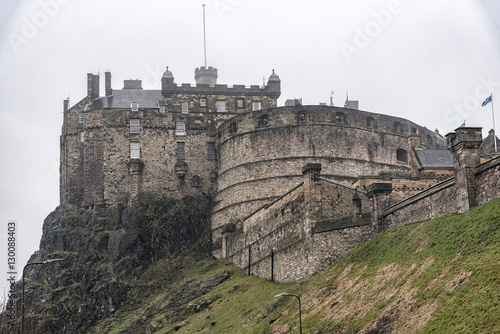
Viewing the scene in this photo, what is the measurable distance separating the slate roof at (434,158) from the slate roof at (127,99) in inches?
1061

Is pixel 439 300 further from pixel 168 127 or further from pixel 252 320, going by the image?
pixel 168 127

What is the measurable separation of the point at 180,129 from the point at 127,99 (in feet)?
22.0

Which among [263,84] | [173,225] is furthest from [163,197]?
[263,84]

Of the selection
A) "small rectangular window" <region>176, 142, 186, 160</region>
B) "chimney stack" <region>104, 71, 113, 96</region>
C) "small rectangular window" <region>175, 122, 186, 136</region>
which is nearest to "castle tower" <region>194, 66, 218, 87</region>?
"chimney stack" <region>104, 71, 113, 96</region>

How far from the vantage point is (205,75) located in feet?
283

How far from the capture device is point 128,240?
2527 inches

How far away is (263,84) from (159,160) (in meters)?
13.1

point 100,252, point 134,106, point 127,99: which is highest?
point 127,99

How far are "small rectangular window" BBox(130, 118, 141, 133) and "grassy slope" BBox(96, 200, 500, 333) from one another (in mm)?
26361

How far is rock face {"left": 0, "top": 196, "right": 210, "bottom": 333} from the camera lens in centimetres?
6097

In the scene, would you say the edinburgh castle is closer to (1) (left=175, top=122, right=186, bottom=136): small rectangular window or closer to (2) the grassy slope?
(1) (left=175, top=122, right=186, bottom=136): small rectangular window

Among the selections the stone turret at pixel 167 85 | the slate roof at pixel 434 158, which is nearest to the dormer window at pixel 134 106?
the stone turret at pixel 167 85

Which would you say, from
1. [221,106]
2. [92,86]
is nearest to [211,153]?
[221,106]

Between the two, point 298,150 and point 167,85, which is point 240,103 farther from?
point 298,150
